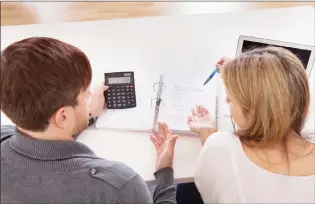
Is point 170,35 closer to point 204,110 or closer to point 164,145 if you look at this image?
point 204,110

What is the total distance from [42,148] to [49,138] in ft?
0.15

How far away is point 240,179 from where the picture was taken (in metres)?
0.87

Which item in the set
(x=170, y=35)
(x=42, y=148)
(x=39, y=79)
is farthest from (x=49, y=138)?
(x=170, y=35)

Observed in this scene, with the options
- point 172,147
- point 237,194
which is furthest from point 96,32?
point 237,194

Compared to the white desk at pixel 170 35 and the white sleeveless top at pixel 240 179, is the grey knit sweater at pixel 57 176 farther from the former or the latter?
the white desk at pixel 170 35

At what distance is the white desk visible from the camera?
4.30ft

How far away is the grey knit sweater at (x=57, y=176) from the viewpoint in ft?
2.55

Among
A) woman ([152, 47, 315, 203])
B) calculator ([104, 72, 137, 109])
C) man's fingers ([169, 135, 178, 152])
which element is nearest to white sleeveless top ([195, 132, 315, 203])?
woman ([152, 47, 315, 203])

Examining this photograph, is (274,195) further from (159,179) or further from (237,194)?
(159,179)

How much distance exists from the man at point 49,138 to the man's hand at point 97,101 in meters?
0.29

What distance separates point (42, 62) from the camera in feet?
2.47

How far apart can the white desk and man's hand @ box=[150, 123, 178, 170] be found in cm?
27

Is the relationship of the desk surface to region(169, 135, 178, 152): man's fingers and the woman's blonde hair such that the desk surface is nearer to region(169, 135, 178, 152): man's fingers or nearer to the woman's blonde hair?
region(169, 135, 178, 152): man's fingers

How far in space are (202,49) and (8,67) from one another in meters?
0.77
